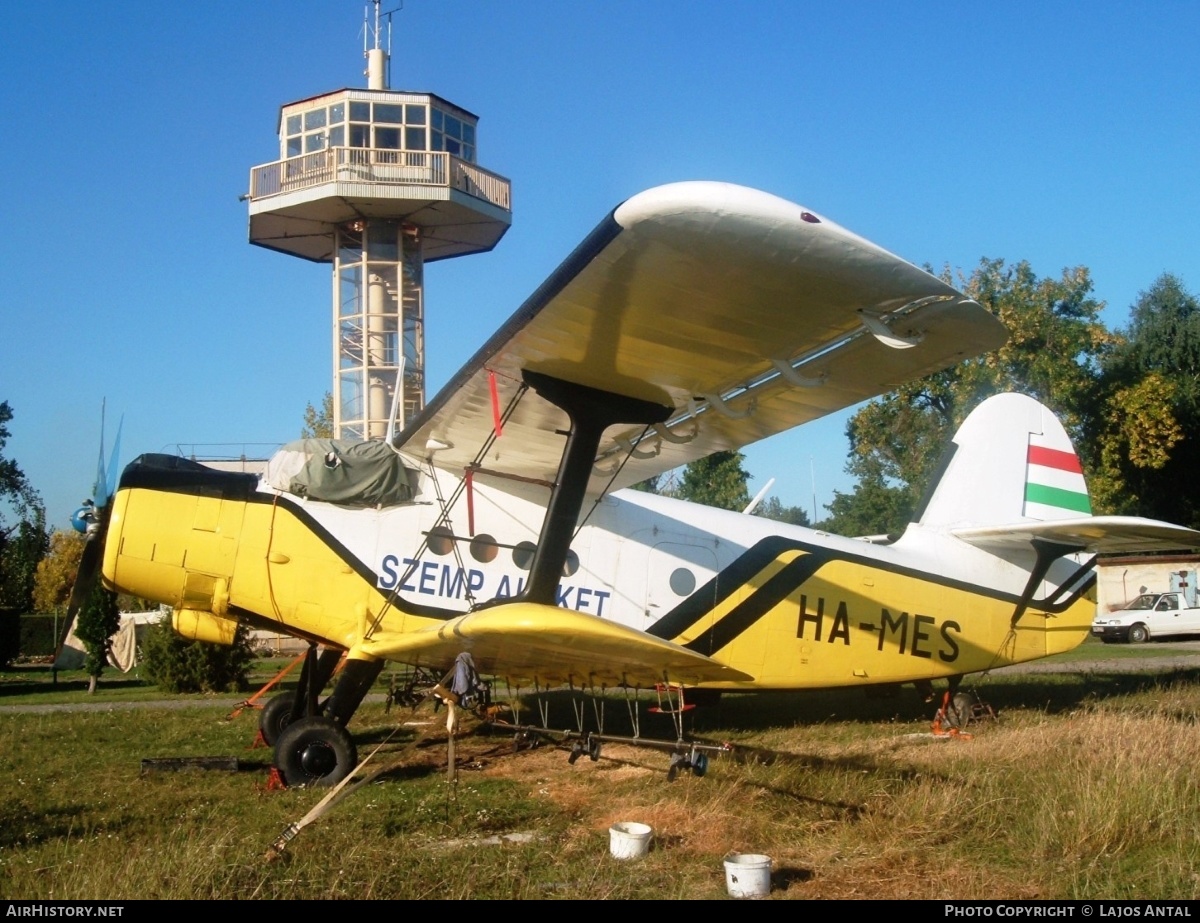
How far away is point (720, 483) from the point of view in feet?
134

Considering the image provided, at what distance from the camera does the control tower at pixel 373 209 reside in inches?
1380

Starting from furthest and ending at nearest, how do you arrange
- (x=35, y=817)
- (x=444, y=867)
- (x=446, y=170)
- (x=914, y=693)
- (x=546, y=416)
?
1. (x=446, y=170)
2. (x=914, y=693)
3. (x=546, y=416)
4. (x=35, y=817)
5. (x=444, y=867)

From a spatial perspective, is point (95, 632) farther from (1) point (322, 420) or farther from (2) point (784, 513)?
(2) point (784, 513)

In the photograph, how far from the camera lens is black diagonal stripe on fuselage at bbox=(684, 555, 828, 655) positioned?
1062cm

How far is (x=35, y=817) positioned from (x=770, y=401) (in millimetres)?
6221

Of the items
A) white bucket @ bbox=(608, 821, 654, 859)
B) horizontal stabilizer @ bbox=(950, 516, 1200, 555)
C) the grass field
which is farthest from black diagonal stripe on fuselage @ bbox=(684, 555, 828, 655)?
white bucket @ bbox=(608, 821, 654, 859)

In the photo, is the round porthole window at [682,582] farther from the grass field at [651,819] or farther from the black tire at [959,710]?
the black tire at [959,710]

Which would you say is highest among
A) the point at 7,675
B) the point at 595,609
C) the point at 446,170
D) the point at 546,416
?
the point at 446,170

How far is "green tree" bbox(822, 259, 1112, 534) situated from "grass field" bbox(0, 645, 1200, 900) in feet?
82.8

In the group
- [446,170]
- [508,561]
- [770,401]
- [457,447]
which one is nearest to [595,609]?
[508,561]

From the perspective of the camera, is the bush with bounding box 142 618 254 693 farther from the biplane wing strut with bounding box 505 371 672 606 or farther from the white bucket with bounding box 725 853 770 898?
the white bucket with bounding box 725 853 770 898

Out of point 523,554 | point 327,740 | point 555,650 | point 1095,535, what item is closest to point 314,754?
point 327,740

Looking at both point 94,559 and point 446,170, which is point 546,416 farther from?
point 446,170

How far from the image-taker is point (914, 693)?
1521 centimetres
